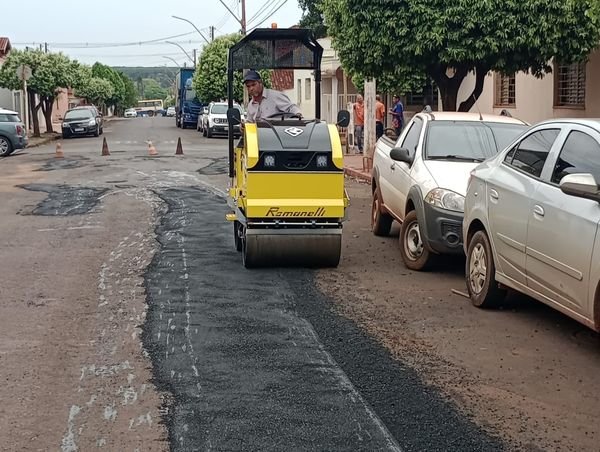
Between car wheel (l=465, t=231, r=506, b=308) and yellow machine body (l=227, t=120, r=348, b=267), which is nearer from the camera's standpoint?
car wheel (l=465, t=231, r=506, b=308)

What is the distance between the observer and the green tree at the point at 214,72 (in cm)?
5475

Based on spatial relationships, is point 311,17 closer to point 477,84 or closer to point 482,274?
point 477,84

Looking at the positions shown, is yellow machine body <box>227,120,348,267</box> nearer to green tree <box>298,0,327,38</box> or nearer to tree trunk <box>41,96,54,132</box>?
tree trunk <box>41,96,54,132</box>

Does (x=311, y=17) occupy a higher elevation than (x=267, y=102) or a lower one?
higher

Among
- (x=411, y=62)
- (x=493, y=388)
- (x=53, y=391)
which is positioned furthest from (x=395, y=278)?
(x=411, y=62)

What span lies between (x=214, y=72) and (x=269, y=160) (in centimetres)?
4624

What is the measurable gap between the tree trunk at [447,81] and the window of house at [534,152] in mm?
9945

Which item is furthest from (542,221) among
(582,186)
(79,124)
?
(79,124)

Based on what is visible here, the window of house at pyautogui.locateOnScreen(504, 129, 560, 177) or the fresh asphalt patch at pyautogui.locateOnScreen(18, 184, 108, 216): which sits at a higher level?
the window of house at pyautogui.locateOnScreen(504, 129, 560, 177)

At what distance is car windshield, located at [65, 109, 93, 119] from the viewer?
44.0 metres

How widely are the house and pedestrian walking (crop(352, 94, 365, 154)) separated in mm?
3994

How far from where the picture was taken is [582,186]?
20.9ft

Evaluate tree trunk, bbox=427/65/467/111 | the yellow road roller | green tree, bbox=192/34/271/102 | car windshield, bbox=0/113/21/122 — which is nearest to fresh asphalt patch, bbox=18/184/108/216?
the yellow road roller

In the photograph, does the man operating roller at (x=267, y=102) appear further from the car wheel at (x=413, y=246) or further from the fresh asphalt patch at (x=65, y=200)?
the fresh asphalt patch at (x=65, y=200)
